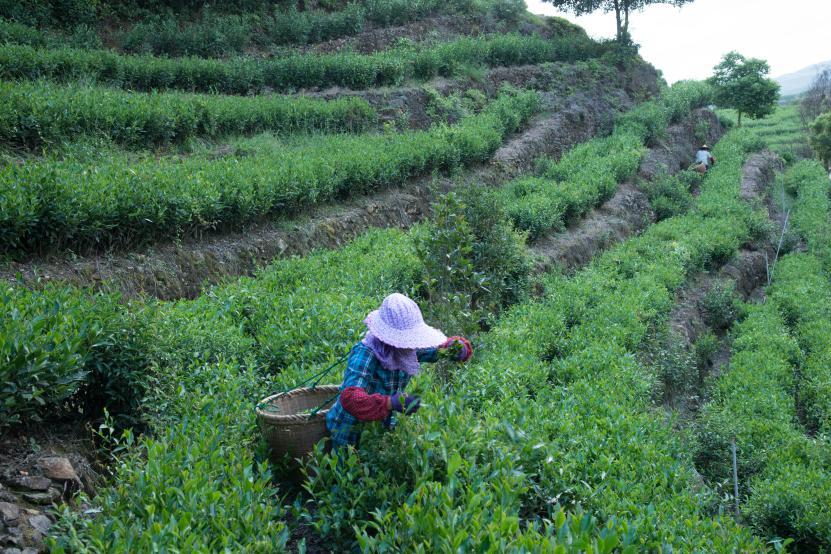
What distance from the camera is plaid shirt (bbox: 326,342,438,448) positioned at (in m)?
4.21

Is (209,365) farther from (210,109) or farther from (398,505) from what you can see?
(210,109)

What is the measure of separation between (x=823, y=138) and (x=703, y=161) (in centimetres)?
1521

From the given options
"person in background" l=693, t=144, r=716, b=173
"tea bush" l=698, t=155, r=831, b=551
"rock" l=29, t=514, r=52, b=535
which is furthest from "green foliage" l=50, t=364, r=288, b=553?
"person in background" l=693, t=144, r=716, b=173

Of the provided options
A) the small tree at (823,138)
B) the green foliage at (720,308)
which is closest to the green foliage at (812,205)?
the small tree at (823,138)

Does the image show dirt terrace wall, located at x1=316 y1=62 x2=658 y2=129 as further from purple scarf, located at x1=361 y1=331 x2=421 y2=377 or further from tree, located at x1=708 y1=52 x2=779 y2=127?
purple scarf, located at x1=361 y1=331 x2=421 y2=377

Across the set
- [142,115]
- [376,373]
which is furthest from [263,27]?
[376,373]

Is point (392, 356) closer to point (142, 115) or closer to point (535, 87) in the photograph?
point (142, 115)

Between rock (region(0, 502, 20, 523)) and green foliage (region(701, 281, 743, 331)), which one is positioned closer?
rock (region(0, 502, 20, 523))

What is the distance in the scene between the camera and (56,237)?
7.18 meters

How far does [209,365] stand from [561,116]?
57.7ft

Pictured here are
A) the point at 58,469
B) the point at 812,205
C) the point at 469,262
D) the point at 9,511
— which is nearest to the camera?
the point at 9,511

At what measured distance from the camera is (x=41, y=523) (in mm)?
3670

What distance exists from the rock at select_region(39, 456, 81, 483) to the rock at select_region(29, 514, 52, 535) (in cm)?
42

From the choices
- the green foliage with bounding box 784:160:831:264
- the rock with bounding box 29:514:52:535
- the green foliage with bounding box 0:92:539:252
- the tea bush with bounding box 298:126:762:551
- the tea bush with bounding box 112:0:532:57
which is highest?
the tea bush with bounding box 112:0:532:57
